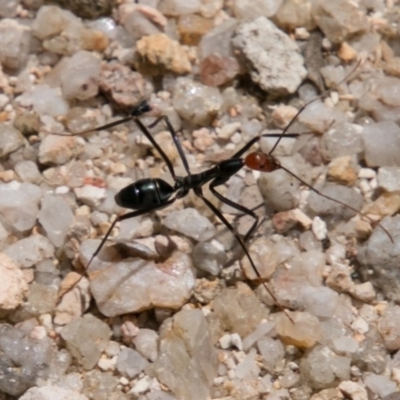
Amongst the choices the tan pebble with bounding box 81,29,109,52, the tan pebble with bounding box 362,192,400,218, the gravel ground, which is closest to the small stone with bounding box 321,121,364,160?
the gravel ground

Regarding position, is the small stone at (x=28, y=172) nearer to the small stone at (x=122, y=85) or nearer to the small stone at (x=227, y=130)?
the small stone at (x=122, y=85)

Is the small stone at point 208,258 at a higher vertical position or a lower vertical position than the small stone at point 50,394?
higher

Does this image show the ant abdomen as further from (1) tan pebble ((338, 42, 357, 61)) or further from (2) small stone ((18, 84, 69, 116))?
(1) tan pebble ((338, 42, 357, 61))

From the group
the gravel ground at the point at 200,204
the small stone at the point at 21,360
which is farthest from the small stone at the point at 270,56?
the small stone at the point at 21,360

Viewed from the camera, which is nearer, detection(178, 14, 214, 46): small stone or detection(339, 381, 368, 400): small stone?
detection(339, 381, 368, 400): small stone

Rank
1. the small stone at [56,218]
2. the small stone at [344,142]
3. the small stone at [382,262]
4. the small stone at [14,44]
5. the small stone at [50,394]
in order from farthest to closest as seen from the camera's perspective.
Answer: the small stone at [14,44]
the small stone at [344,142]
the small stone at [56,218]
the small stone at [382,262]
the small stone at [50,394]

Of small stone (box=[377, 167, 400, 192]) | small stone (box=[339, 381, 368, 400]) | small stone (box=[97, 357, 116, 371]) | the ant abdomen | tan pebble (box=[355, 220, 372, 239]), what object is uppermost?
small stone (box=[377, 167, 400, 192])

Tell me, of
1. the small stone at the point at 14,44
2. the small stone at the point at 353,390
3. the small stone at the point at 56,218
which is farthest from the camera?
the small stone at the point at 14,44

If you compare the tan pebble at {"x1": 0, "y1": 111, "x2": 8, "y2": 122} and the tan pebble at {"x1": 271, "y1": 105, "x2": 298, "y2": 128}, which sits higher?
the tan pebble at {"x1": 271, "y1": 105, "x2": 298, "y2": 128}

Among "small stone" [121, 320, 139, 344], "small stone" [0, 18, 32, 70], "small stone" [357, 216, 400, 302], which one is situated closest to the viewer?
"small stone" [121, 320, 139, 344]
